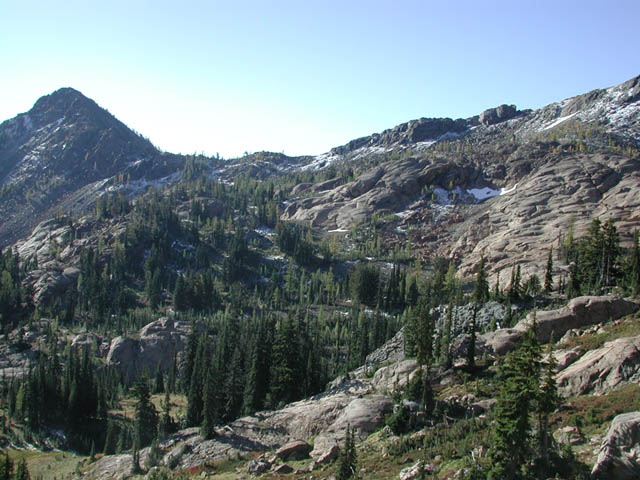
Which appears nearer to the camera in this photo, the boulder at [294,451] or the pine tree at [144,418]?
the boulder at [294,451]

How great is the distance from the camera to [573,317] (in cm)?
6862

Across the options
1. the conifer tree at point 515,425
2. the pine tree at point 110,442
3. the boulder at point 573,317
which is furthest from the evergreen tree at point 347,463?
the pine tree at point 110,442

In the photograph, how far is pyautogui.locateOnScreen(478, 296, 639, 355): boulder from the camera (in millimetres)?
66750

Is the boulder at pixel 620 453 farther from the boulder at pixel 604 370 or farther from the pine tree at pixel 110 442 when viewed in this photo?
the pine tree at pixel 110 442

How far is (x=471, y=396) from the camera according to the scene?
194ft

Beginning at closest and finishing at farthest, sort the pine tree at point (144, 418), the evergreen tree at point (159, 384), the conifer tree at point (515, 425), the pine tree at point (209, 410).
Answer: the conifer tree at point (515, 425)
the pine tree at point (209, 410)
the pine tree at point (144, 418)
the evergreen tree at point (159, 384)

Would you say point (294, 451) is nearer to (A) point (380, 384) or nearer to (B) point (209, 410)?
(A) point (380, 384)

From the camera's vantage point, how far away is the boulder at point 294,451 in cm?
6019

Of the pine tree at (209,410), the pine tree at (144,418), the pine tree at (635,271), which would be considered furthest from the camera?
the pine tree at (144,418)

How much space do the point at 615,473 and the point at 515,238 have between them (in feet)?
500

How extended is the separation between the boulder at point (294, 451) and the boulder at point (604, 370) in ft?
103

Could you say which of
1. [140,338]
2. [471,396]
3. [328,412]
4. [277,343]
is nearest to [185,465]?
[328,412]

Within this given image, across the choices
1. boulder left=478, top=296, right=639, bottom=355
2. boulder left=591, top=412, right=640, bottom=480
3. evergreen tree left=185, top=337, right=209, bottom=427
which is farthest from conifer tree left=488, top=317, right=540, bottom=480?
evergreen tree left=185, top=337, right=209, bottom=427

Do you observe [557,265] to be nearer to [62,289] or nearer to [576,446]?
[576,446]
